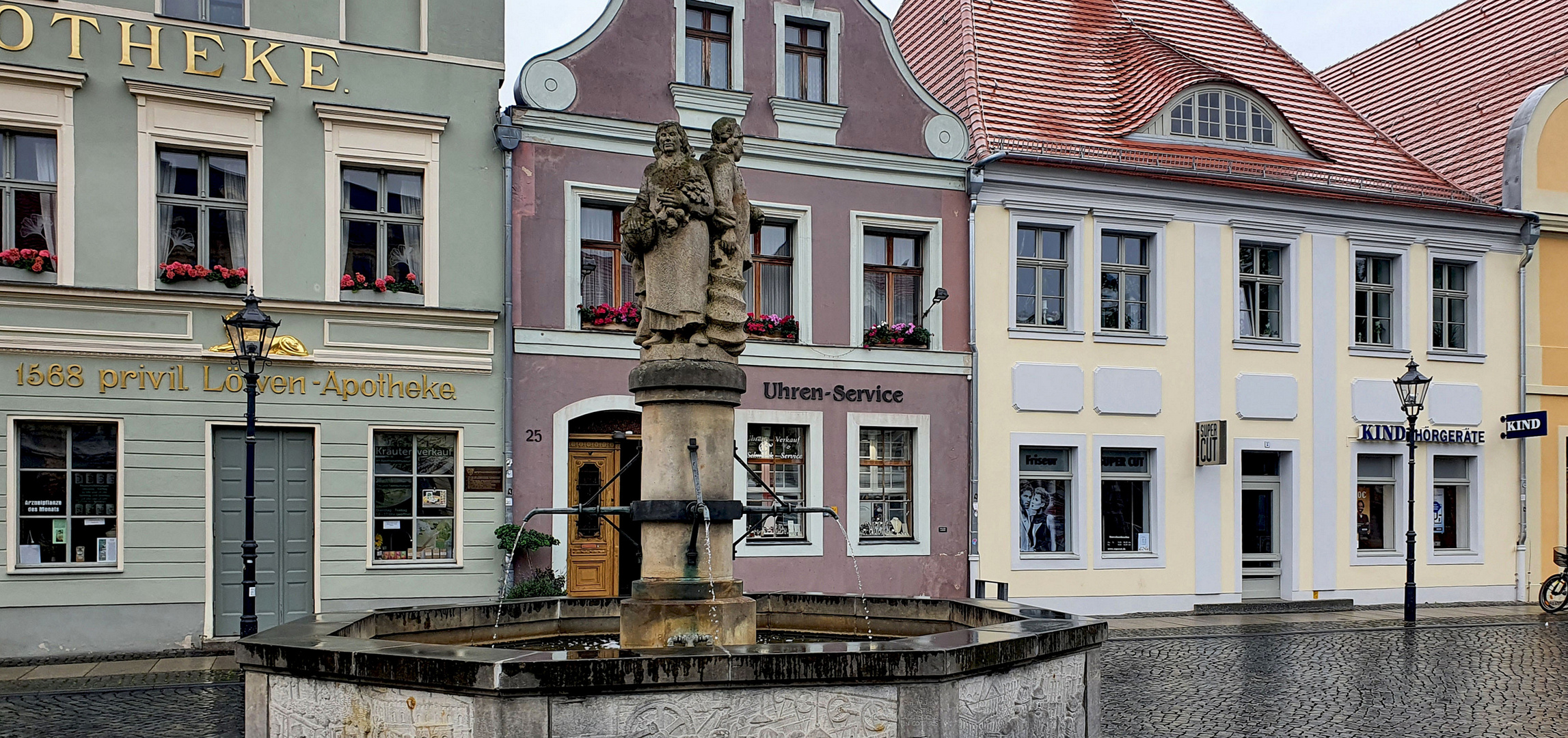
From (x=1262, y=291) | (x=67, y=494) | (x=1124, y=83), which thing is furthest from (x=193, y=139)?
(x=1262, y=291)

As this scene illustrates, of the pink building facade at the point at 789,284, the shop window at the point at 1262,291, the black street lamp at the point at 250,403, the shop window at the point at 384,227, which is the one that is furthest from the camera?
the shop window at the point at 1262,291

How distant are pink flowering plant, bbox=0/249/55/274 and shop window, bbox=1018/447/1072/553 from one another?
44.1 ft

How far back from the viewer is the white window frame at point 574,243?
1922 cm

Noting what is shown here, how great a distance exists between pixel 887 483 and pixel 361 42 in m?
9.52

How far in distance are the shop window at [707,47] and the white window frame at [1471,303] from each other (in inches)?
507

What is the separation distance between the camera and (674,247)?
30.4 feet

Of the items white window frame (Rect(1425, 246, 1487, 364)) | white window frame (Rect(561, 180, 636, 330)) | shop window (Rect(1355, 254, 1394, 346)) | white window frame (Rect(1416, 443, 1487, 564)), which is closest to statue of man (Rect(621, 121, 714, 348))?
white window frame (Rect(561, 180, 636, 330))

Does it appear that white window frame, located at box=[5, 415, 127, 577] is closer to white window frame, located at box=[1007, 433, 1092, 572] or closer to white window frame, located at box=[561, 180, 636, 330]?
white window frame, located at box=[561, 180, 636, 330]

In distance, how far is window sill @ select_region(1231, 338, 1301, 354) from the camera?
2320 centimetres

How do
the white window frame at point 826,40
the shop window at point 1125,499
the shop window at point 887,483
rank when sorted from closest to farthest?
the white window frame at point 826,40
the shop window at point 887,483
the shop window at point 1125,499

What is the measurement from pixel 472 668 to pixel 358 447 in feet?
38.2

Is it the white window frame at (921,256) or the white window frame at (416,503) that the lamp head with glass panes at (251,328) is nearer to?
the white window frame at (416,503)

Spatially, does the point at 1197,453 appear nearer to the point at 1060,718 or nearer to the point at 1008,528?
the point at 1008,528

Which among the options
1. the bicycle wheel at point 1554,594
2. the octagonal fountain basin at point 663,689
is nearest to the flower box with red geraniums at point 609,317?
the octagonal fountain basin at point 663,689
